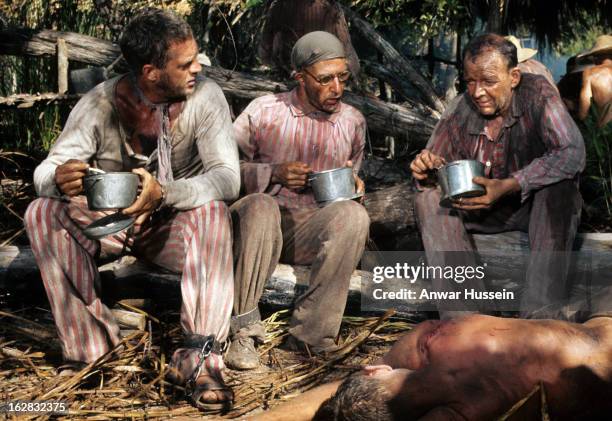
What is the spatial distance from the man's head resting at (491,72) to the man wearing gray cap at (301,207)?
704 mm

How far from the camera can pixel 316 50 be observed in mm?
4652

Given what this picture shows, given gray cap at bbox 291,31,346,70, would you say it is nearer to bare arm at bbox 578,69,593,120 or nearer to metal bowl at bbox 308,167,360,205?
metal bowl at bbox 308,167,360,205

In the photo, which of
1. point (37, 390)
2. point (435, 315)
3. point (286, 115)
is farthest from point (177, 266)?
point (435, 315)

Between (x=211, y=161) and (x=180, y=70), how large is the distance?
1.56 ft

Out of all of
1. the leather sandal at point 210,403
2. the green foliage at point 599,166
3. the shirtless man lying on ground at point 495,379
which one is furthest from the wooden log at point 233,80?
the shirtless man lying on ground at point 495,379

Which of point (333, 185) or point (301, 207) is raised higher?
point (333, 185)

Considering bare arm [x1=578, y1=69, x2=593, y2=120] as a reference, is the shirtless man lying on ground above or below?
below

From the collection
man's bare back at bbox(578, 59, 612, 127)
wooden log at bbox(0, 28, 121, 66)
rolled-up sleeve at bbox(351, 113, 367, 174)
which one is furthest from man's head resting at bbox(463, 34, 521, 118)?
wooden log at bbox(0, 28, 121, 66)

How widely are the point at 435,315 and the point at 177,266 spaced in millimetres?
1520

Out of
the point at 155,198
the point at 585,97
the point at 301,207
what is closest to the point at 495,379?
the point at 155,198

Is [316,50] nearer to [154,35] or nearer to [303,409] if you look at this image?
[154,35]

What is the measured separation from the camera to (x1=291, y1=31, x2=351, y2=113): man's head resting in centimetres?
463

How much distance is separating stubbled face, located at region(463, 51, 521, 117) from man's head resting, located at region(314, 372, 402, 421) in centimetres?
208

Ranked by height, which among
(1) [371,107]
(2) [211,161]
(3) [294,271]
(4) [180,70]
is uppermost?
(4) [180,70]
